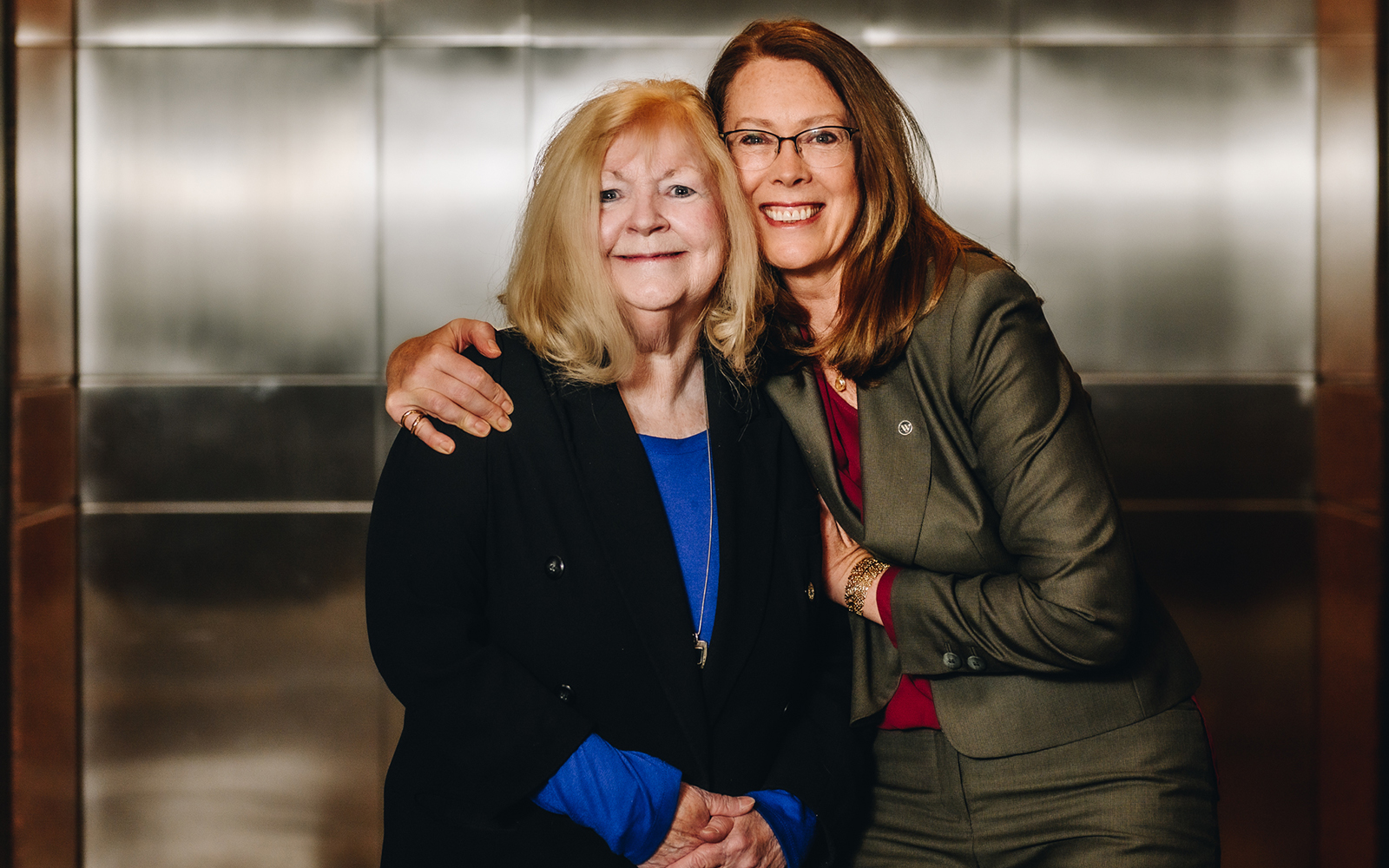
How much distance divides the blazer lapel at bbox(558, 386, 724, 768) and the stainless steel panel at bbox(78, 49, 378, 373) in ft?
8.40

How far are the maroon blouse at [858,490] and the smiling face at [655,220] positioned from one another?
1.25 feet

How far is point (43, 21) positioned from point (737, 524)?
11.9 ft

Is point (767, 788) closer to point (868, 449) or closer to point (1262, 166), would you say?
point (868, 449)

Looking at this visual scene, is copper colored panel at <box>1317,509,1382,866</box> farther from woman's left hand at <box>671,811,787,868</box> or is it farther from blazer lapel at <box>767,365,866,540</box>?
woman's left hand at <box>671,811,787,868</box>

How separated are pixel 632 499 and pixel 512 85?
8.90ft

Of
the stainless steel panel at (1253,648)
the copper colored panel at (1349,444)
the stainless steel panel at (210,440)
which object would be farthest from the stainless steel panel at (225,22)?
the copper colored panel at (1349,444)

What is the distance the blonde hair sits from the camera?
1754 mm

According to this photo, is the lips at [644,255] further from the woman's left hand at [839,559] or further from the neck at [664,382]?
the woman's left hand at [839,559]

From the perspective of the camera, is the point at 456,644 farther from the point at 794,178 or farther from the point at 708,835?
the point at 794,178

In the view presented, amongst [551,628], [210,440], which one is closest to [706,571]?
[551,628]

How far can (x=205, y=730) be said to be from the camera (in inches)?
161

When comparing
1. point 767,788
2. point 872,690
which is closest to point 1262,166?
point 872,690

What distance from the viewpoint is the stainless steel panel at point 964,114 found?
3961mm

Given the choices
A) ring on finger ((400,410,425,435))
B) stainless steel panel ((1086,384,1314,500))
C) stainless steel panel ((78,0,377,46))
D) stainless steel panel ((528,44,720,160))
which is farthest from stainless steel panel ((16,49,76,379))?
stainless steel panel ((1086,384,1314,500))
